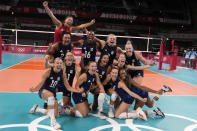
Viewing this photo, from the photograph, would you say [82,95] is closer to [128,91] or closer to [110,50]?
[128,91]

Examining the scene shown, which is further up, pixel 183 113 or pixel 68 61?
pixel 68 61

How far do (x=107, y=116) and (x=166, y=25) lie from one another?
25.5 metres

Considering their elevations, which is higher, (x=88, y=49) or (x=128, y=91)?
(x=88, y=49)

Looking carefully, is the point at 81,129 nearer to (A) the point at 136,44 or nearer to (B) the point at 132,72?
(B) the point at 132,72

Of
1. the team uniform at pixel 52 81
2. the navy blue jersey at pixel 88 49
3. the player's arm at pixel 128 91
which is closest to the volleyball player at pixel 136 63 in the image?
the player's arm at pixel 128 91

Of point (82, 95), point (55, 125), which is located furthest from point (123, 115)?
point (55, 125)

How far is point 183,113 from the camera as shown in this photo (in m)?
4.40

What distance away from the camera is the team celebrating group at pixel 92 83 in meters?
3.65

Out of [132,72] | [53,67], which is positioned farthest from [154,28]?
[53,67]

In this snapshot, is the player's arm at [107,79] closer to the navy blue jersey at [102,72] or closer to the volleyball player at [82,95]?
the navy blue jersey at [102,72]

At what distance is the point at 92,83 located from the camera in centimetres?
416

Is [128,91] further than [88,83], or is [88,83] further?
[88,83]

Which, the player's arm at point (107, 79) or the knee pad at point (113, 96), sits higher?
the player's arm at point (107, 79)

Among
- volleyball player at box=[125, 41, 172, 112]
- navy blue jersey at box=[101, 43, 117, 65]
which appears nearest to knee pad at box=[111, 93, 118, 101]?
volleyball player at box=[125, 41, 172, 112]
